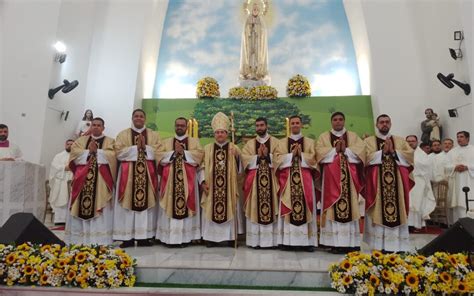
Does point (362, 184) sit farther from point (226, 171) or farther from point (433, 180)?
point (433, 180)

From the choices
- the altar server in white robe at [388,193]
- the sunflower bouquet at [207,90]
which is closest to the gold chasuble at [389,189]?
the altar server in white robe at [388,193]

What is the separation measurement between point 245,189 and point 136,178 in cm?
174

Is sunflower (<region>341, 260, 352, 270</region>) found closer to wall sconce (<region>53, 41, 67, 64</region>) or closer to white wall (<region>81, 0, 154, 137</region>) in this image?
wall sconce (<region>53, 41, 67, 64</region>)

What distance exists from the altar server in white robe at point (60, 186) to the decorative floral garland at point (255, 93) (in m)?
5.78

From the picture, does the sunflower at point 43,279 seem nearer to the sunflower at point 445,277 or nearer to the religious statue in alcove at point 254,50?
the sunflower at point 445,277

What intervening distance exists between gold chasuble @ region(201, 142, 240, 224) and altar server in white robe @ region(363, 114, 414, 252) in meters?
2.06

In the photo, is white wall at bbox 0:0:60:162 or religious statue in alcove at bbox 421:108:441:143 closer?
white wall at bbox 0:0:60:162

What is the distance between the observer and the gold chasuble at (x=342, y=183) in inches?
231

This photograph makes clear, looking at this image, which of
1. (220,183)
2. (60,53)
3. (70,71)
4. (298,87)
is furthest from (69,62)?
(220,183)

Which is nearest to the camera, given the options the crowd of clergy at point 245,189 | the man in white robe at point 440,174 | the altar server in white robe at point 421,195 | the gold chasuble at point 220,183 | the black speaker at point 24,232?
the black speaker at point 24,232

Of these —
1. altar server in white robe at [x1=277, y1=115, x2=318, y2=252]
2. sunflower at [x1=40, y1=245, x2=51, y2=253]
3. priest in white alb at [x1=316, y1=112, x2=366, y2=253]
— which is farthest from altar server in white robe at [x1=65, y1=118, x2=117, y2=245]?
priest in white alb at [x1=316, y1=112, x2=366, y2=253]

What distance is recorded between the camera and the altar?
6.29 m

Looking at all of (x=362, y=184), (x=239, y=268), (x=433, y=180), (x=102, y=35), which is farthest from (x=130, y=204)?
(x=102, y=35)

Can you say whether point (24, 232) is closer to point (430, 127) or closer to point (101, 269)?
point (101, 269)
